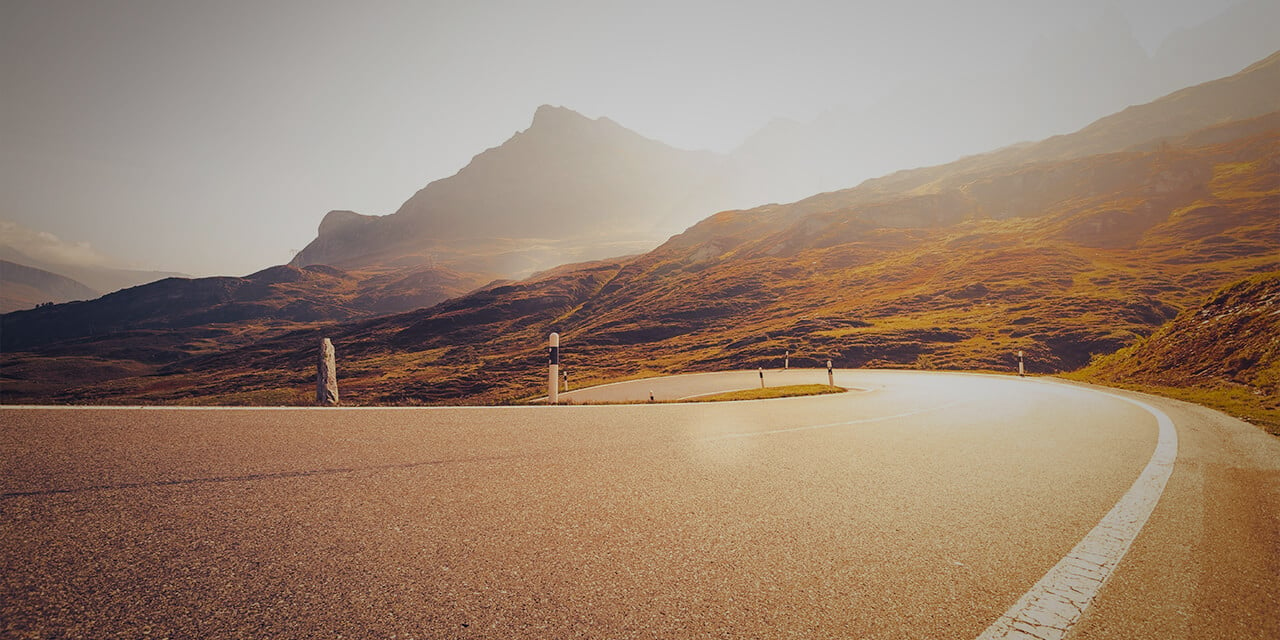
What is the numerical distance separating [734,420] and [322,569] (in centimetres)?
600

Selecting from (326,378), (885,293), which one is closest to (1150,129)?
(885,293)

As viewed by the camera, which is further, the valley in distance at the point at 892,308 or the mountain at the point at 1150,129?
the mountain at the point at 1150,129

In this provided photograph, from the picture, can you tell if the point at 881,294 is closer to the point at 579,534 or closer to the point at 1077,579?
the point at 1077,579

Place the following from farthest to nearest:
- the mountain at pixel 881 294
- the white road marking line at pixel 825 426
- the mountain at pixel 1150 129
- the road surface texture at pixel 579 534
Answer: the mountain at pixel 1150 129 < the mountain at pixel 881 294 < the white road marking line at pixel 825 426 < the road surface texture at pixel 579 534

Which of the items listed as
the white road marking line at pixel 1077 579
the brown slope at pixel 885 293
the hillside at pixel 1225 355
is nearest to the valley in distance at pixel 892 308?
the hillside at pixel 1225 355

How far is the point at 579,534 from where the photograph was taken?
8.86 feet

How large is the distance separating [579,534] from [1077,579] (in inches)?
93.6

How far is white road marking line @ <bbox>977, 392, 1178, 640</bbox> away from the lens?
1868mm

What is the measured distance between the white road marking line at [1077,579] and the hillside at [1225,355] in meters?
8.89

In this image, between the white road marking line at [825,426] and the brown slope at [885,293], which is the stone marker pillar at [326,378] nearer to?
the white road marking line at [825,426]

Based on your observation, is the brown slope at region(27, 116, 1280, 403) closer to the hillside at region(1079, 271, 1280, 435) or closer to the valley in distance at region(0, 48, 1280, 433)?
the valley in distance at region(0, 48, 1280, 433)

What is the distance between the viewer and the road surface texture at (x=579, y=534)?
183 centimetres

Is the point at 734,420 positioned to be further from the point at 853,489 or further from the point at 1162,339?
the point at 1162,339

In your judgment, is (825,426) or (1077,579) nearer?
(1077,579)
